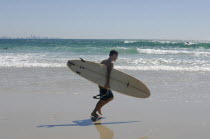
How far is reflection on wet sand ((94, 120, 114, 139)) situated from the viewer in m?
4.60

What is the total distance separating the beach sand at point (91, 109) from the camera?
183 inches

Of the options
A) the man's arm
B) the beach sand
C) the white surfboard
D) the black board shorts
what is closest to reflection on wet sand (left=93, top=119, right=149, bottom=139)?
the beach sand

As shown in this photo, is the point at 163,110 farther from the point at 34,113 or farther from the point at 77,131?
the point at 34,113

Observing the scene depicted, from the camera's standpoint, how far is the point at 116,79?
19.8 feet

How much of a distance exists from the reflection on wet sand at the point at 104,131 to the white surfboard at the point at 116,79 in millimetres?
973

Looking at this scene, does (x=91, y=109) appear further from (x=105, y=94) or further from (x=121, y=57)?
(x=121, y=57)

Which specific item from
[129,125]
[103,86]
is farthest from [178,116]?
[103,86]

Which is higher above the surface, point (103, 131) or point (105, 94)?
point (105, 94)

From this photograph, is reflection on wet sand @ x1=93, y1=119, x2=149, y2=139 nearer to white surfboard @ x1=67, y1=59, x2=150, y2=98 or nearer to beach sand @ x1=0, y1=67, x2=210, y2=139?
beach sand @ x1=0, y1=67, x2=210, y2=139

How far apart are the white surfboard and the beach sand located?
0.36m

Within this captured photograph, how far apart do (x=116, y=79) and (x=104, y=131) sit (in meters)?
1.41

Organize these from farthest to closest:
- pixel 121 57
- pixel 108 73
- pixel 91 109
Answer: pixel 121 57
pixel 91 109
pixel 108 73

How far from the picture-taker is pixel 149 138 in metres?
4.46

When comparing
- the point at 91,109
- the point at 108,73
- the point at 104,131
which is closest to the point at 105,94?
the point at 108,73
